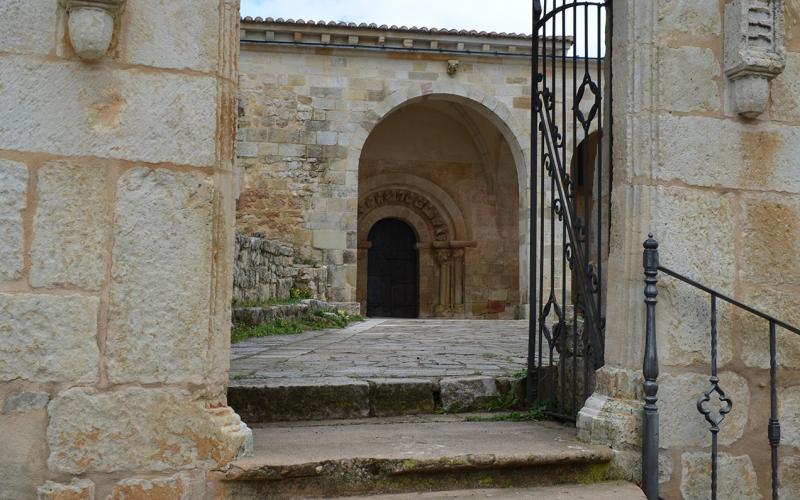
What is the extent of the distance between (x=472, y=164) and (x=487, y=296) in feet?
9.85

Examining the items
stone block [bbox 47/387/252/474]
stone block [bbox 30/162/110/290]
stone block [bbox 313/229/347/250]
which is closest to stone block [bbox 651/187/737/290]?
stone block [bbox 47/387/252/474]

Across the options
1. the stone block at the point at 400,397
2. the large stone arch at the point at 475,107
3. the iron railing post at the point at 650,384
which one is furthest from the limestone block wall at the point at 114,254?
the large stone arch at the point at 475,107

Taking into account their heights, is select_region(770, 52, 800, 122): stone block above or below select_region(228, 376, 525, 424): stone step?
above

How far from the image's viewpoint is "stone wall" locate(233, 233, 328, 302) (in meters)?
7.98

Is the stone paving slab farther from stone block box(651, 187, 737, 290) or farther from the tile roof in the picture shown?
the tile roof

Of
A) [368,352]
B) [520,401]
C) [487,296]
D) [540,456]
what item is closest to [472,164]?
[487,296]

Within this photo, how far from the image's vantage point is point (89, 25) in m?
2.41

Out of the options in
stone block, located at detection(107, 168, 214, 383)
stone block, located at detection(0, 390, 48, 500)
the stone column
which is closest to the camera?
stone block, located at detection(0, 390, 48, 500)

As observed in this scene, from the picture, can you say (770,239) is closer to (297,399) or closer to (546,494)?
(546,494)

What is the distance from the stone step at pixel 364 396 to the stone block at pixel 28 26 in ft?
5.31

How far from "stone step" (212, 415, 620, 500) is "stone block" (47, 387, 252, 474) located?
112mm

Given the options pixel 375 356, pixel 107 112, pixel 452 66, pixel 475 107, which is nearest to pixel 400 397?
pixel 375 356

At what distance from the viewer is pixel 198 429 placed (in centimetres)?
254

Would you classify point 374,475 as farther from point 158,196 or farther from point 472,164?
point 472,164
